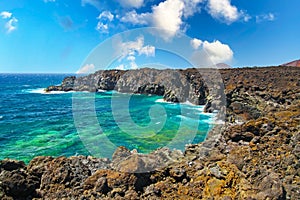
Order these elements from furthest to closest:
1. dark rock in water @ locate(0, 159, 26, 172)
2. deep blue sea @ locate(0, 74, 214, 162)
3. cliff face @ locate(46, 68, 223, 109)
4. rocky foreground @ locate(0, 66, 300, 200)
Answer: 1. cliff face @ locate(46, 68, 223, 109)
2. deep blue sea @ locate(0, 74, 214, 162)
3. dark rock in water @ locate(0, 159, 26, 172)
4. rocky foreground @ locate(0, 66, 300, 200)

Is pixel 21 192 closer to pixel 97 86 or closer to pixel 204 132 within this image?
pixel 204 132

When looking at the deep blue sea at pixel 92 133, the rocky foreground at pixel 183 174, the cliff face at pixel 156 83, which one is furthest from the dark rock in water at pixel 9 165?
the cliff face at pixel 156 83

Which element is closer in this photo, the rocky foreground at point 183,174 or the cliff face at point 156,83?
the rocky foreground at point 183,174

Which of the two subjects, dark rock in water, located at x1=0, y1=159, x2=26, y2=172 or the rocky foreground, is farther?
dark rock in water, located at x1=0, y1=159, x2=26, y2=172

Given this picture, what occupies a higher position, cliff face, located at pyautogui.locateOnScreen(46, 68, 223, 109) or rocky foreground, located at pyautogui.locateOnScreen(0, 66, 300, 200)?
cliff face, located at pyautogui.locateOnScreen(46, 68, 223, 109)

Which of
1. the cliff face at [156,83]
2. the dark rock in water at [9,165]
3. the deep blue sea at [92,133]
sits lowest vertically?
the deep blue sea at [92,133]

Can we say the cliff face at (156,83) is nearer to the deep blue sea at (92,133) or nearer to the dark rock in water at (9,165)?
the deep blue sea at (92,133)

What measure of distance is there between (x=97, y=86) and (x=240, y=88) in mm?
71184

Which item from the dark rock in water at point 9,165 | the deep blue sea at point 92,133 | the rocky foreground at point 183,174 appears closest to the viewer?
the rocky foreground at point 183,174

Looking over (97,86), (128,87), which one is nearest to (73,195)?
(128,87)

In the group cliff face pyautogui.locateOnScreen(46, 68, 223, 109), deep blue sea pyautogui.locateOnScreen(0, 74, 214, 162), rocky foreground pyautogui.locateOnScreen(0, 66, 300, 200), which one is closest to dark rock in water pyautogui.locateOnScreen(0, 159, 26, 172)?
rocky foreground pyautogui.locateOnScreen(0, 66, 300, 200)

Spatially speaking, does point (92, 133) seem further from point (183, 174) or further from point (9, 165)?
point (183, 174)

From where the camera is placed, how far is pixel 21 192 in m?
10.5

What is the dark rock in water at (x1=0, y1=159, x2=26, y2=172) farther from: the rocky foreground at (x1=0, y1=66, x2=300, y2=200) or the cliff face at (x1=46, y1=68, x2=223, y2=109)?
the cliff face at (x1=46, y1=68, x2=223, y2=109)
